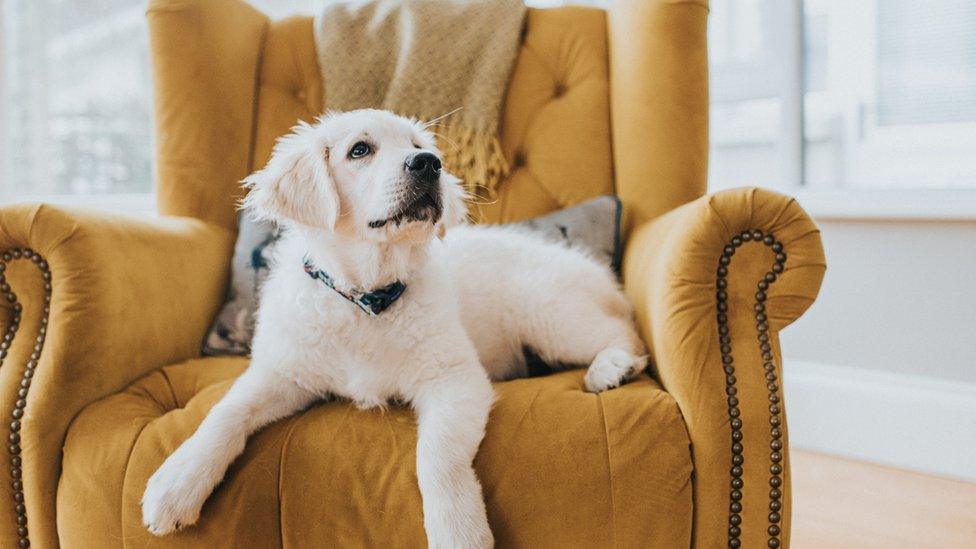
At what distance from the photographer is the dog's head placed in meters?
1.27

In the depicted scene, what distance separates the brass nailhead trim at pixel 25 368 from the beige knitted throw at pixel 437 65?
3.29 ft

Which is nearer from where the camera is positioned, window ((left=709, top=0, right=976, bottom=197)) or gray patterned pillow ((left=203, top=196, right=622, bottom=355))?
gray patterned pillow ((left=203, top=196, right=622, bottom=355))

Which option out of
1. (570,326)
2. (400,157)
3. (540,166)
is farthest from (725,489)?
(540,166)

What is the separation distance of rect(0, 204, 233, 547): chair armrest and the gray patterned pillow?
25 centimetres

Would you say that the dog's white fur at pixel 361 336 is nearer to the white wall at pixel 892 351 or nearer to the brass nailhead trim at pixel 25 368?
the brass nailhead trim at pixel 25 368

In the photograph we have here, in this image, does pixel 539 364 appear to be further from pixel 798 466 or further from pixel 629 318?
pixel 798 466

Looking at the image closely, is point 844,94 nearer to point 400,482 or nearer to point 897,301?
point 897,301

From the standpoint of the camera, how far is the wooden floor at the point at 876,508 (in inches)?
71.6

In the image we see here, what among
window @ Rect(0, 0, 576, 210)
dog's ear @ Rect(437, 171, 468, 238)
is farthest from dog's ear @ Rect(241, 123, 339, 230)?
window @ Rect(0, 0, 576, 210)

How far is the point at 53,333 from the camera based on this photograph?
1329 millimetres

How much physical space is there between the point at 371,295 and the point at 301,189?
0.25m

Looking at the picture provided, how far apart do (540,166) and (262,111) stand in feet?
3.02

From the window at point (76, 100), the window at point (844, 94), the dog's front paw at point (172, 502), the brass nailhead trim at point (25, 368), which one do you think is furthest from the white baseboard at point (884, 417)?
the window at point (76, 100)

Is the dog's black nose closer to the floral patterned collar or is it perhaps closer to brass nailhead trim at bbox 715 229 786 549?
the floral patterned collar
